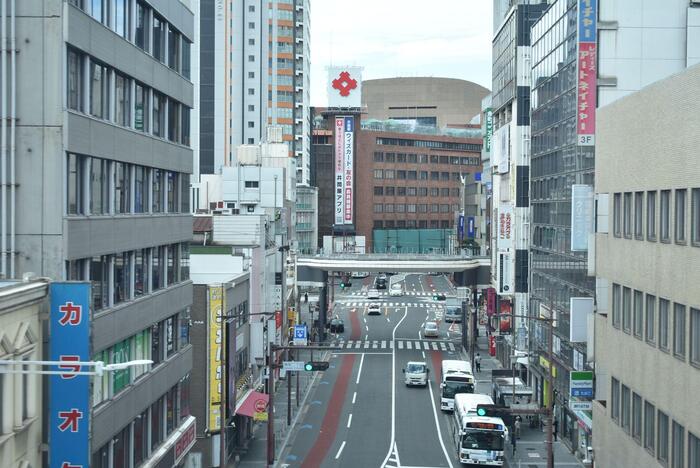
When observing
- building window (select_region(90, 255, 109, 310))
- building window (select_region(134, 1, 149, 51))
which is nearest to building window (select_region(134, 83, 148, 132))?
building window (select_region(134, 1, 149, 51))

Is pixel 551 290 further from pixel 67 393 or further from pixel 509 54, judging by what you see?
pixel 67 393

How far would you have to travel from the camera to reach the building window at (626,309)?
98.5 ft

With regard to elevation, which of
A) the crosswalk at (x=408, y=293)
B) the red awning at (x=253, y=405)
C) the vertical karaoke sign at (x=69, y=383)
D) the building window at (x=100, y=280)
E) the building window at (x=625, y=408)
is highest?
the building window at (x=100, y=280)

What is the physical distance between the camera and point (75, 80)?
2281 centimetres

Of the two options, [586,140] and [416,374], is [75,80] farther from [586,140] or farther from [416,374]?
[416,374]

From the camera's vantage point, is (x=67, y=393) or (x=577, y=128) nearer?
(x=67, y=393)

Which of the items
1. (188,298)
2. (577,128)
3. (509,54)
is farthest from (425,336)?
(188,298)

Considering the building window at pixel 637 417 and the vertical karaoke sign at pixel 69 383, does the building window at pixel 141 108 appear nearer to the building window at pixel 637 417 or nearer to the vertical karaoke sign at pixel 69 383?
the vertical karaoke sign at pixel 69 383

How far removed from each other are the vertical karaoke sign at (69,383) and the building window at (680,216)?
14.7 m

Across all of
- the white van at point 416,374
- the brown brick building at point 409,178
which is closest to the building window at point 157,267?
the white van at point 416,374

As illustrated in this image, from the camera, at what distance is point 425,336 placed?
9069 cm

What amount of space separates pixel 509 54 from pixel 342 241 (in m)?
82.1

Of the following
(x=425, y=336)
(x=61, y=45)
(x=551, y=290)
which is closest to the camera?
(x=61, y=45)

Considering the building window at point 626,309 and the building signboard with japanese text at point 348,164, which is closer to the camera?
the building window at point 626,309
